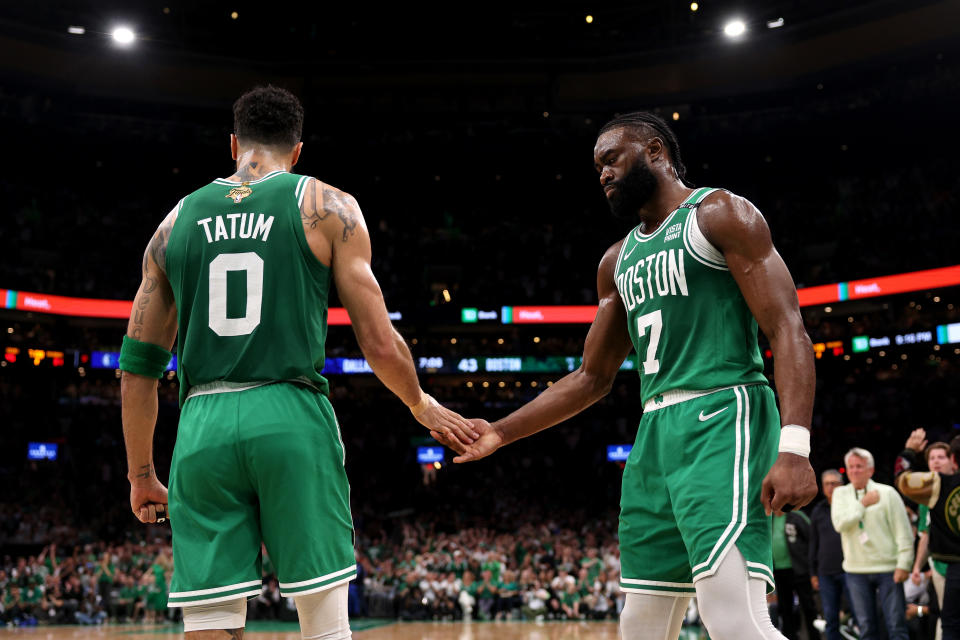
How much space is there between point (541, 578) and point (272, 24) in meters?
16.3

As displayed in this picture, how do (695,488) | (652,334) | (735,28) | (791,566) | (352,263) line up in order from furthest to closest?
(735,28)
(791,566)
(652,334)
(352,263)
(695,488)

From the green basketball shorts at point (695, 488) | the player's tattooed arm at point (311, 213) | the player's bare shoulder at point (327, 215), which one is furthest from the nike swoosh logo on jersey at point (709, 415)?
the player's tattooed arm at point (311, 213)

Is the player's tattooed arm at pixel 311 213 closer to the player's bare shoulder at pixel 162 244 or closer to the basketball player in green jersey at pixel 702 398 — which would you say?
the player's bare shoulder at pixel 162 244

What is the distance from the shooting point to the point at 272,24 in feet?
85.4

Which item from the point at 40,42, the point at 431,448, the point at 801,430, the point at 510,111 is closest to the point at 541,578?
the point at 431,448

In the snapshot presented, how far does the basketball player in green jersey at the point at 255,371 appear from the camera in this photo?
3.16 meters

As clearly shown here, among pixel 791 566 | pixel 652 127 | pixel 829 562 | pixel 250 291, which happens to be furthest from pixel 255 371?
pixel 791 566

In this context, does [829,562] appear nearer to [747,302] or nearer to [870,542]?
[870,542]

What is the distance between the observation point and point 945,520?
23.4ft

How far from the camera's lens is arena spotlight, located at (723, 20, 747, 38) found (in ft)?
77.5

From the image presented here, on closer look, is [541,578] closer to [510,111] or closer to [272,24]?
[510,111]

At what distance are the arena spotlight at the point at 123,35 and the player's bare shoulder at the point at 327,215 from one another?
22.7 meters

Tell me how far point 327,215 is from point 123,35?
905 inches

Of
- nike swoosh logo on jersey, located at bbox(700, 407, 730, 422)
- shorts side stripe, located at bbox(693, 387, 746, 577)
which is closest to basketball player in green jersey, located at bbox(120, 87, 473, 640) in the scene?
nike swoosh logo on jersey, located at bbox(700, 407, 730, 422)
